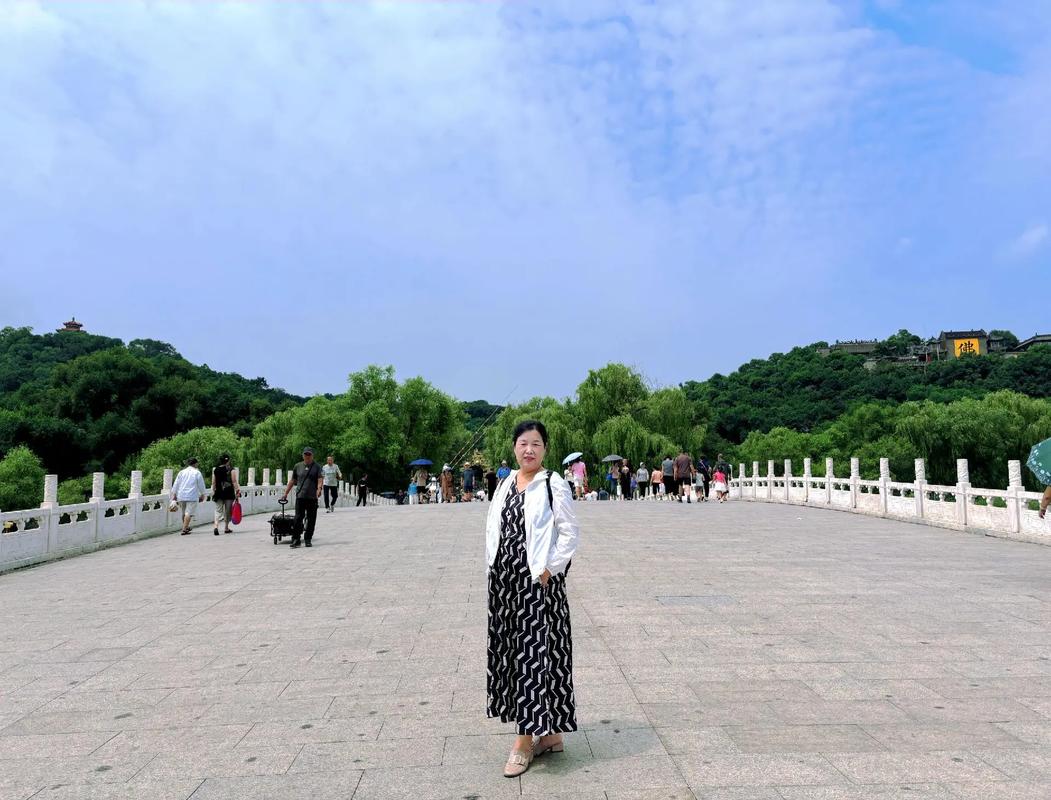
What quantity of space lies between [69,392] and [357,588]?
6781 cm

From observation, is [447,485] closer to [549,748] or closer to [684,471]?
[684,471]

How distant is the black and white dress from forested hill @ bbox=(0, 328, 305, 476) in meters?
63.8

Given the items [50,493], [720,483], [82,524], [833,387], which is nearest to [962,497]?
[720,483]

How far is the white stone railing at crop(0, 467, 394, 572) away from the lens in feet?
36.2

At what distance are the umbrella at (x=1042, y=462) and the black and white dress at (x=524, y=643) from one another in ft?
21.3

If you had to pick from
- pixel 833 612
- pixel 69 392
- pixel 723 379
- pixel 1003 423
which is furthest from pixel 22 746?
pixel 723 379

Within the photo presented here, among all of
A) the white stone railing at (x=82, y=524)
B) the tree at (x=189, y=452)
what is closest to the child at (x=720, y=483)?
the white stone railing at (x=82, y=524)

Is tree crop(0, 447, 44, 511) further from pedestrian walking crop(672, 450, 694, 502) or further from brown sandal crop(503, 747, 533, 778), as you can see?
brown sandal crop(503, 747, 533, 778)

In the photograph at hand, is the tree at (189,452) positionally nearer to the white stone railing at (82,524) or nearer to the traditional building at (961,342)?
the white stone railing at (82,524)

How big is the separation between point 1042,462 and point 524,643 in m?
6.91

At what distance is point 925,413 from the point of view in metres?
45.1

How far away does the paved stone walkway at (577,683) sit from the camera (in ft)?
10.8

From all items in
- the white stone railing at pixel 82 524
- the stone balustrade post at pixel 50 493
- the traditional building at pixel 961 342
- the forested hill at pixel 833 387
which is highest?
the traditional building at pixel 961 342

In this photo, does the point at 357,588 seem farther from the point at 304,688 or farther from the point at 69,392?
the point at 69,392
